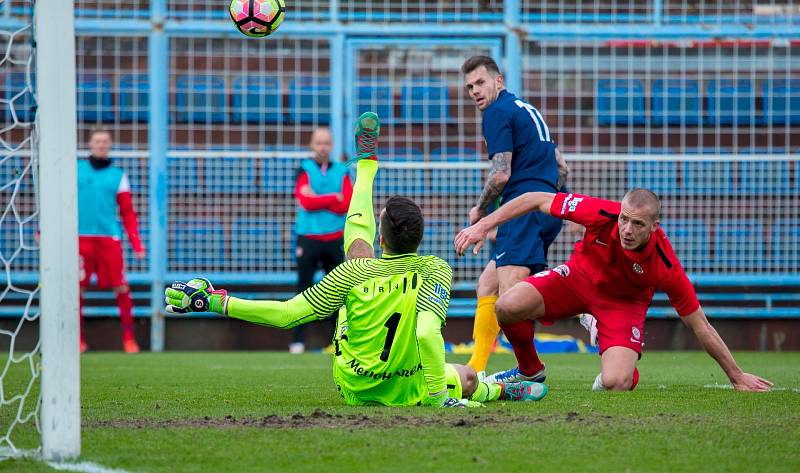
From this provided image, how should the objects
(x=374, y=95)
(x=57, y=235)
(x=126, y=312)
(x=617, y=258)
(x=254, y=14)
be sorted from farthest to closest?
(x=374, y=95), (x=126, y=312), (x=254, y=14), (x=617, y=258), (x=57, y=235)

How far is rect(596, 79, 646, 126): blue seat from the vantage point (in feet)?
45.6

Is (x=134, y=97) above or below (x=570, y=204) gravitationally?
above

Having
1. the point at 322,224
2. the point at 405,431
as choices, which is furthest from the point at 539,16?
the point at 405,431

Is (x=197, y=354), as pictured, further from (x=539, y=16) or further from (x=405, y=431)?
(x=405, y=431)

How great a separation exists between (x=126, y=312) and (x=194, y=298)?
7880mm

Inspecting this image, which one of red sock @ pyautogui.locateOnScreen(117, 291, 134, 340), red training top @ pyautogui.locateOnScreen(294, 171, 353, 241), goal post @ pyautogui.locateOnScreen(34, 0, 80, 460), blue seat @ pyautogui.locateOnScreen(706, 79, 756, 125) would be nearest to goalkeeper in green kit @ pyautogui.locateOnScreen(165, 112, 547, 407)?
goal post @ pyautogui.locateOnScreen(34, 0, 80, 460)

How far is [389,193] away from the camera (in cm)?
1366

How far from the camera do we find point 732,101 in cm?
1392

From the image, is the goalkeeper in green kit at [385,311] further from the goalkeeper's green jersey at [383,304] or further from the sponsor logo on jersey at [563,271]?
the sponsor logo on jersey at [563,271]

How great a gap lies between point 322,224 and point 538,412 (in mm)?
7475

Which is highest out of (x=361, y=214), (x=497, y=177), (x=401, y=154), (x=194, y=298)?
(x=401, y=154)

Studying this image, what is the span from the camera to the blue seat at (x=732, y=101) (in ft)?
45.5

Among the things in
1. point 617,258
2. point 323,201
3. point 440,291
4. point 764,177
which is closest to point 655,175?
point 764,177

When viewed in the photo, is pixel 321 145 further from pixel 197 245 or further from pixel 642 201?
pixel 642 201
